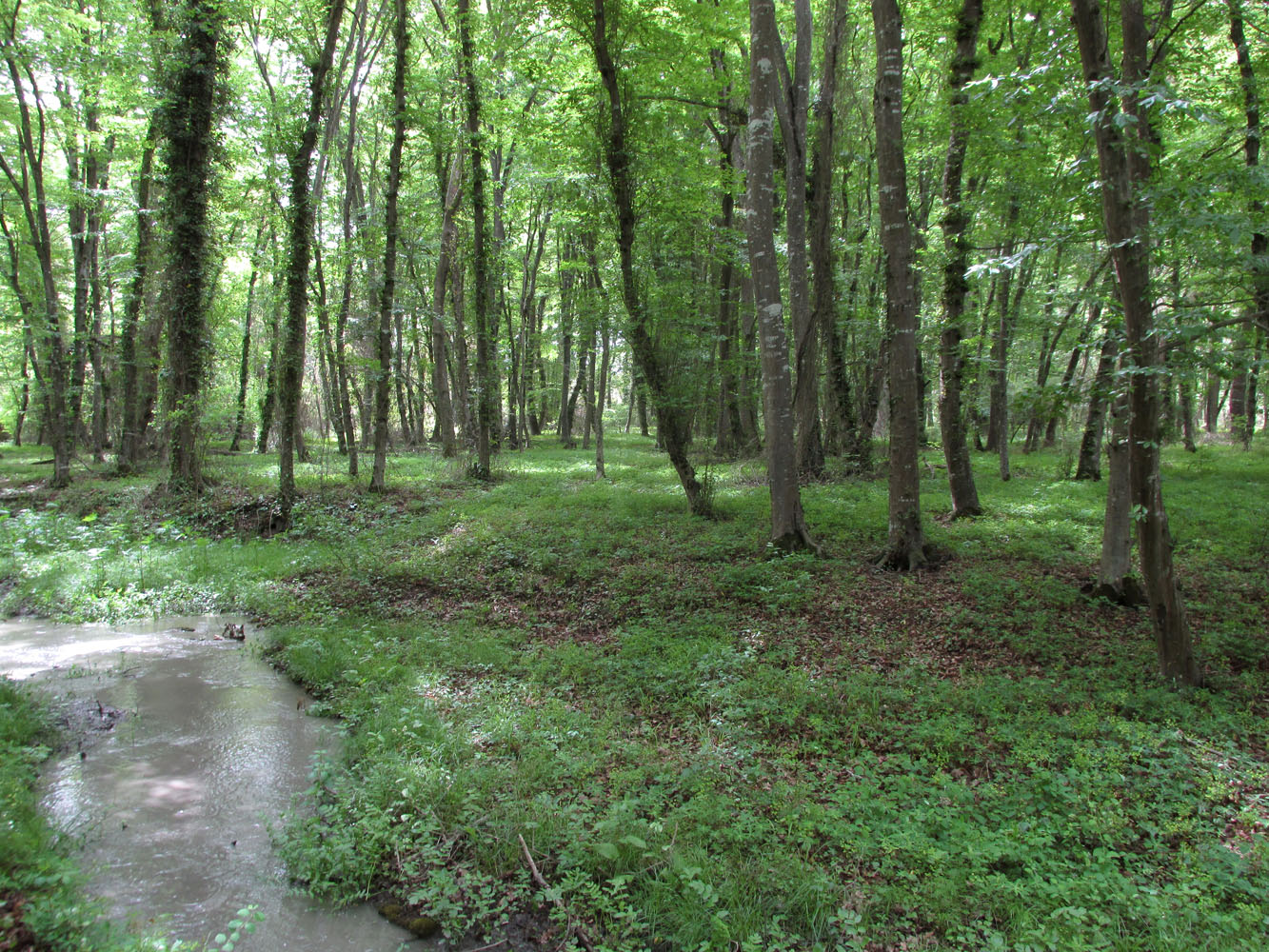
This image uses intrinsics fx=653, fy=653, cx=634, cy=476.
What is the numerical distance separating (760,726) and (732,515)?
652cm

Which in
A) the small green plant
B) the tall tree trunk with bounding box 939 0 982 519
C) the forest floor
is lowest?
the small green plant

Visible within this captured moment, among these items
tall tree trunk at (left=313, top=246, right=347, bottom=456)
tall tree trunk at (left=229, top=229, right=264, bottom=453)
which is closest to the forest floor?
tall tree trunk at (left=313, top=246, right=347, bottom=456)

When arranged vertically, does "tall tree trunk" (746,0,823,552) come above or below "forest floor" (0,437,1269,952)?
above

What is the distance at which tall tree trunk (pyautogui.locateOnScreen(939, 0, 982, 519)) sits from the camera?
29.9 feet

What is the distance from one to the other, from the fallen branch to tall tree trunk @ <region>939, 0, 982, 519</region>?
776cm

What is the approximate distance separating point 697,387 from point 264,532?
831 centimetres

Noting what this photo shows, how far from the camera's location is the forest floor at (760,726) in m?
3.34

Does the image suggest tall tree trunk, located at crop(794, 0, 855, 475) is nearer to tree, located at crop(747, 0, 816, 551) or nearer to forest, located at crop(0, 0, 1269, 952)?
forest, located at crop(0, 0, 1269, 952)

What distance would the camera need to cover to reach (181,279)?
1298 centimetres

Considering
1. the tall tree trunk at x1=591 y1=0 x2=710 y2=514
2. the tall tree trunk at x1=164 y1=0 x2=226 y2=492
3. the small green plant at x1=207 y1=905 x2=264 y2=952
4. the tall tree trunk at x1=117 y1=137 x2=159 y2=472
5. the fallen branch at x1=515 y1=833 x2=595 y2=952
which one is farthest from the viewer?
the tall tree trunk at x1=117 y1=137 x2=159 y2=472

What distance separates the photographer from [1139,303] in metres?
4.74

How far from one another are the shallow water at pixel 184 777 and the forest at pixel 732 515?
233 mm

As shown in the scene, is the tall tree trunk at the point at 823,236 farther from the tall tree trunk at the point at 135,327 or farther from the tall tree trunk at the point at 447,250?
the tall tree trunk at the point at 135,327

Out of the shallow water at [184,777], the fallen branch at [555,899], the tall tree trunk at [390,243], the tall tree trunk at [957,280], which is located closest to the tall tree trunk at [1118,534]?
the tall tree trunk at [957,280]
